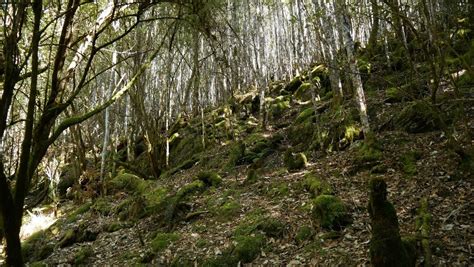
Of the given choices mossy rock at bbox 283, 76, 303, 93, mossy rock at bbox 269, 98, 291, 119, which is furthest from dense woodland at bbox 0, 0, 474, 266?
mossy rock at bbox 283, 76, 303, 93

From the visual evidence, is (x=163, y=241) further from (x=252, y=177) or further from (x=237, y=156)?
(x=237, y=156)

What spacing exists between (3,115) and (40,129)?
2.15 feet

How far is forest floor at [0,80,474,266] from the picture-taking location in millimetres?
4535

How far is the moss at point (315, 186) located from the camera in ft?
20.9

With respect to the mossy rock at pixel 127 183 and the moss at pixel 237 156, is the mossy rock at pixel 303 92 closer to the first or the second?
the moss at pixel 237 156

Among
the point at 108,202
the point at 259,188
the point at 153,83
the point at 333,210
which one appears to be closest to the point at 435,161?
the point at 333,210

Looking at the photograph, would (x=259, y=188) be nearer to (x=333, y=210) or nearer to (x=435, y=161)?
(x=333, y=210)

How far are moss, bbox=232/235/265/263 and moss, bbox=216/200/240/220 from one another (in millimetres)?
1444

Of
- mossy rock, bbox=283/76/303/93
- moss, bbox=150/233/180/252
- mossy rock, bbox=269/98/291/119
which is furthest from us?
mossy rock, bbox=283/76/303/93

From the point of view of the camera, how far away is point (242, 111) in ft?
59.9

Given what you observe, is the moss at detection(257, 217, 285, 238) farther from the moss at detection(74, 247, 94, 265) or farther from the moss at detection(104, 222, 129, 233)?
the moss at detection(104, 222, 129, 233)

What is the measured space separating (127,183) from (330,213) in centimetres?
906

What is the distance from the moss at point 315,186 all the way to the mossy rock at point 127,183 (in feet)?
21.4

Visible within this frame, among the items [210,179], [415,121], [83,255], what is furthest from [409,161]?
[83,255]
